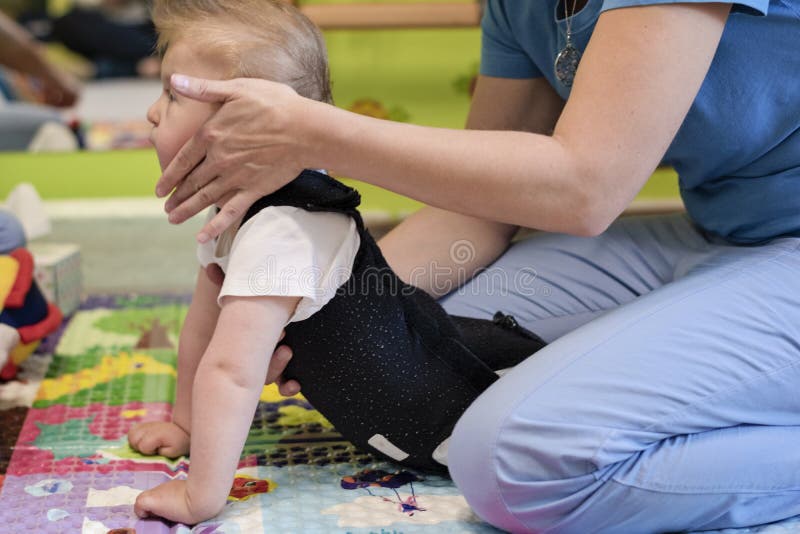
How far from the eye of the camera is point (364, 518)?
37.8 inches

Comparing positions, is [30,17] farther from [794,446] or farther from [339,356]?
[794,446]

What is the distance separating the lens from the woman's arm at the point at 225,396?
2.98 ft

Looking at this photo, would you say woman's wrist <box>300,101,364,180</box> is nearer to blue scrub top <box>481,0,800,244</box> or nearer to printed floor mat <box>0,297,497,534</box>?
blue scrub top <box>481,0,800,244</box>

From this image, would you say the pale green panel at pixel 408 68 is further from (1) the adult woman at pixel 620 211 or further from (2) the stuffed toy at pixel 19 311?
(1) the adult woman at pixel 620 211

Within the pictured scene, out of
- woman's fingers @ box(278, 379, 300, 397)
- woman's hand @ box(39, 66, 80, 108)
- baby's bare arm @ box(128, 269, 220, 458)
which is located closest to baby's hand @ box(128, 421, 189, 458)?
baby's bare arm @ box(128, 269, 220, 458)

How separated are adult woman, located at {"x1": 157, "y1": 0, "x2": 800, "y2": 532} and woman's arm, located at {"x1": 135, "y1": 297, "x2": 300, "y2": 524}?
0.10 m

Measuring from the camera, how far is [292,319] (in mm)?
964

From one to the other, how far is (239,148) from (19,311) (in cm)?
60

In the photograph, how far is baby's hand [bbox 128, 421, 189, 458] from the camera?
1.11 m

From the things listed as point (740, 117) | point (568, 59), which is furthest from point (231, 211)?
point (740, 117)

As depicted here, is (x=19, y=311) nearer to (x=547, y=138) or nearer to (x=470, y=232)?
(x=470, y=232)

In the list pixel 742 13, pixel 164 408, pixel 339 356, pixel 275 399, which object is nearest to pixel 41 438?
pixel 164 408

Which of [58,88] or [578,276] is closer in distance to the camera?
[578,276]

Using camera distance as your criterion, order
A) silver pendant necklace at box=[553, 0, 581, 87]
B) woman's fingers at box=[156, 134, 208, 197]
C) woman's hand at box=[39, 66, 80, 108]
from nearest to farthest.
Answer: woman's fingers at box=[156, 134, 208, 197], silver pendant necklace at box=[553, 0, 581, 87], woman's hand at box=[39, 66, 80, 108]
